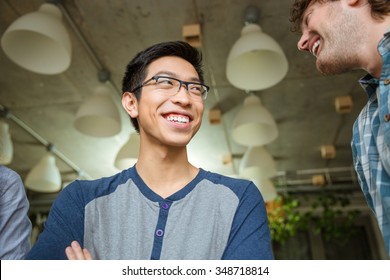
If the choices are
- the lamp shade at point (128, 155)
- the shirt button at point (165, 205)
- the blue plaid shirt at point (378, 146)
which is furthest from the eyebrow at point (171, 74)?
the lamp shade at point (128, 155)

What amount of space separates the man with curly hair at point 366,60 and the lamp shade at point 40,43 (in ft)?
5.20

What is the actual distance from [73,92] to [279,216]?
3.84 metres

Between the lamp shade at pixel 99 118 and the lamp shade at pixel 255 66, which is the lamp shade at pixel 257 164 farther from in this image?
the lamp shade at pixel 255 66

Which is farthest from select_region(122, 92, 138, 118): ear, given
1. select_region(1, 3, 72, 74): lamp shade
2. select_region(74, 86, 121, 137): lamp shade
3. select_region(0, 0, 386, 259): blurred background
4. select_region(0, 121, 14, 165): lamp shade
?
select_region(74, 86, 121, 137): lamp shade

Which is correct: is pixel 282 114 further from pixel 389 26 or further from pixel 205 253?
pixel 205 253

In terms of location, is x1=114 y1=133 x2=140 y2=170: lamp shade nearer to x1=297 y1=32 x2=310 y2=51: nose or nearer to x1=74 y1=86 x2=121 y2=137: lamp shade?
x1=74 y1=86 x2=121 y2=137: lamp shade

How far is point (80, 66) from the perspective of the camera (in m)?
3.90

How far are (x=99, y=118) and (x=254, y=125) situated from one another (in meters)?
1.36

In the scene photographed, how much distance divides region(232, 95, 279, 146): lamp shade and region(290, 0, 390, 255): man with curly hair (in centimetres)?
182

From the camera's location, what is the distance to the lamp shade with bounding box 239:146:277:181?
4.44 meters

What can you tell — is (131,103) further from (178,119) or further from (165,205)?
(165,205)

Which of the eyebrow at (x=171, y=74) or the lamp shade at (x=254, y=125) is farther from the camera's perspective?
the lamp shade at (x=254, y=125)

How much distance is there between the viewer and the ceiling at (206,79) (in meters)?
3.23
